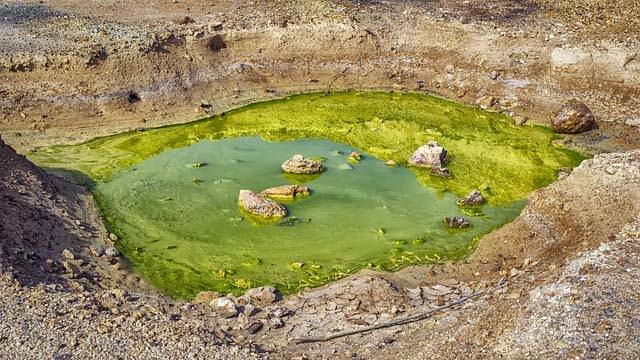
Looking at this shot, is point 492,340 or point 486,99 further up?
point 492,340

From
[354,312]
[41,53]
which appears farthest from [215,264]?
[41,53]

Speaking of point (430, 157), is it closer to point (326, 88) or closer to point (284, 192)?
point (284, 192)

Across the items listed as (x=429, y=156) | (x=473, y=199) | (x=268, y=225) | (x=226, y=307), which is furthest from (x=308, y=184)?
(x=226, y=307)

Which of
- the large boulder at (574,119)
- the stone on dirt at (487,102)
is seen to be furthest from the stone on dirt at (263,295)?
the stone on dirt at (487,102)

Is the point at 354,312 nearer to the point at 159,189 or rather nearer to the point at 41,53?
the point at 159,189

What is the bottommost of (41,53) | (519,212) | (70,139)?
(519,212)

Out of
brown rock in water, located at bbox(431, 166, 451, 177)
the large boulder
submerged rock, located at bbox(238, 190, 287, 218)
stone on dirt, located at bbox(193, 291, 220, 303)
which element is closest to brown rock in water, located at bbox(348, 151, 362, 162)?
brown rock in water, located at bbox(431, 166, 451, 177)
